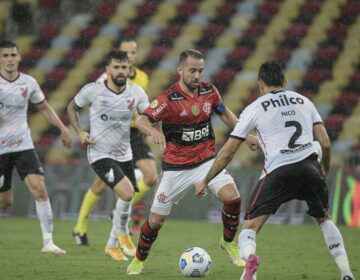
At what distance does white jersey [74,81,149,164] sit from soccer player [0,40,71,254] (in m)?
0.45

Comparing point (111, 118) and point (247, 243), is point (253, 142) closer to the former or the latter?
point (247, 243)

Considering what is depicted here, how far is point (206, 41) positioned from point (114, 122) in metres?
14.4

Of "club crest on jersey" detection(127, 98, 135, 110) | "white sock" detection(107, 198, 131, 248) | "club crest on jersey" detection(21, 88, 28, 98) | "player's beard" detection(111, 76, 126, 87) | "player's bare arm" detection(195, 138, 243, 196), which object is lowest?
"white sock" detection(107, 198, 131, 248)

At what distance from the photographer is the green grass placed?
8836mm

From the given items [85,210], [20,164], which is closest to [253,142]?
[20,164]

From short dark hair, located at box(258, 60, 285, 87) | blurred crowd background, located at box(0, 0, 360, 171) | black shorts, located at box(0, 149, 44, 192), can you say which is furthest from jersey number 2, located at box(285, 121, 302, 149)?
blurred crowd background, located at box(0, 0, 360, 171)

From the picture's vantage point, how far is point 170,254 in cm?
1109

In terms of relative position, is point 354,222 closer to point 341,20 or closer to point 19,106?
point 19,106

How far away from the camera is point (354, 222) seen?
15836mm

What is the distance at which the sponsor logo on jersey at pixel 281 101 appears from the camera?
7.60 m

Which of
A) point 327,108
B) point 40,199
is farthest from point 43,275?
→ point 327,108

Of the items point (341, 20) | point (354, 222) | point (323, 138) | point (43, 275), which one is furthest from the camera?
point (341, 20)

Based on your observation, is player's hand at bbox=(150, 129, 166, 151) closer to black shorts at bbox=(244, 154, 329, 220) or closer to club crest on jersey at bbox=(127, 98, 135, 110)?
black shorts at bbox=(244, 154, 329, 220)

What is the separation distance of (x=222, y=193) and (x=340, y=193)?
7450 millimetres
